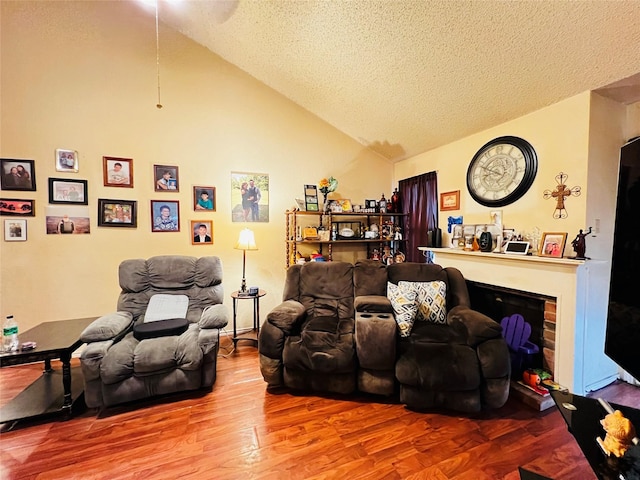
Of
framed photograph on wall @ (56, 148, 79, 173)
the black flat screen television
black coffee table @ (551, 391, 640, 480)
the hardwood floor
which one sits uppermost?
framed photograph on wall @ (56, 148, 79, 173)

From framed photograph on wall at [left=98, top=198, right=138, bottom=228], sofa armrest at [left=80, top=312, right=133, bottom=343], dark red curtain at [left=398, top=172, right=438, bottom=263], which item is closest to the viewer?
sofa armrest at [left=80, top=312, right=133, bottom=343]

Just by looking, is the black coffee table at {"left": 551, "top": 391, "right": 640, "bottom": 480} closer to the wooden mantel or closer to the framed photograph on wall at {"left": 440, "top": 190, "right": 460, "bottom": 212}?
the wooden mantel

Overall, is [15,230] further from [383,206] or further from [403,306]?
[383,206]

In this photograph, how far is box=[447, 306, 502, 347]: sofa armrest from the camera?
6.15 ft

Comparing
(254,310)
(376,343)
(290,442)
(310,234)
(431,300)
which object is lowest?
(290,442)

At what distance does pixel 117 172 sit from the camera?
2.90 metres

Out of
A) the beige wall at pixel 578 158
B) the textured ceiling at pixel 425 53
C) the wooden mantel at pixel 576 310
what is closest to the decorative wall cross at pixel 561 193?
the beige wall at pixel 578 158

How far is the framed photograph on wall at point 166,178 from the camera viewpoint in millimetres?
3043

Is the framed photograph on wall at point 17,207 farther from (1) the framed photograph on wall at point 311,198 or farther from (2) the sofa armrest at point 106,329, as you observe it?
(1) the framed photograph on wall at point 311,198

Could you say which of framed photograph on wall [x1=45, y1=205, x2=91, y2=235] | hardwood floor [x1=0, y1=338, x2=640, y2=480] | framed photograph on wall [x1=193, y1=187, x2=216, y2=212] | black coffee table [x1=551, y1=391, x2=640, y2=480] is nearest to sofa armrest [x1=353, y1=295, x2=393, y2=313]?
hardwood floor [x1=0, y1=338, x2=640, y2=480]

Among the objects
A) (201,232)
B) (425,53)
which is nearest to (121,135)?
(201,232)

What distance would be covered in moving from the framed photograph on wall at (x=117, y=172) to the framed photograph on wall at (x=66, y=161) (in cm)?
24

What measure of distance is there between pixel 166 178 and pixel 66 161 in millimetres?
911

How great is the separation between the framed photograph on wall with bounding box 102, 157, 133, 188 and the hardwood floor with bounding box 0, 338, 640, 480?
2.07 m
